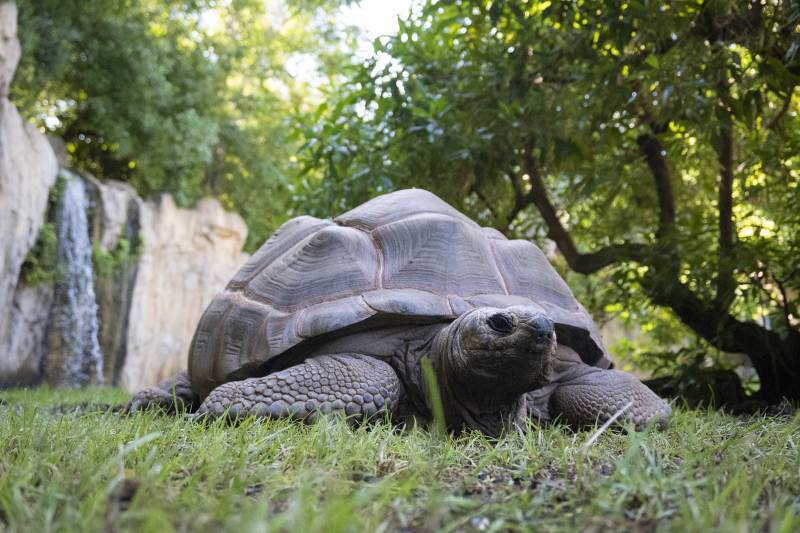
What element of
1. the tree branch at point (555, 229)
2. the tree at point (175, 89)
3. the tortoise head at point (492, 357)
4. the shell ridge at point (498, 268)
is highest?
the tree at point (175, 89)

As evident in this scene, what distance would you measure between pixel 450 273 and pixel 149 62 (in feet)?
31.5

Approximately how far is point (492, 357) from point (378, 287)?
1.89 ft

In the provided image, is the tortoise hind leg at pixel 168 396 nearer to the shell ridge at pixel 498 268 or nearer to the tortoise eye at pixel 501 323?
the shell ridge at pixel 498 268

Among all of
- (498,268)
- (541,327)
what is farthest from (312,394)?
(498,268)

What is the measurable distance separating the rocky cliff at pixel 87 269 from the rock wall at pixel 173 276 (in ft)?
0.06


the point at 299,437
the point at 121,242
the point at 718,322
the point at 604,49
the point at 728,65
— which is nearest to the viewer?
the point at 299,437

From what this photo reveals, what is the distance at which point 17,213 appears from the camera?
8.49m

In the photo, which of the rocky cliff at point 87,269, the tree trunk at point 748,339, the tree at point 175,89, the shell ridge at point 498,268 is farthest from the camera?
the tree at point 175,89

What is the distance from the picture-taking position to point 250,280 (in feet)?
10.1

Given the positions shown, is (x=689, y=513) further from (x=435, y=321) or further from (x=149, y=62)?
(x=149, y=62)

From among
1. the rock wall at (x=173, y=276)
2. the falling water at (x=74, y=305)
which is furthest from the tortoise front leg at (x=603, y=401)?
the rock wall at (x=173, y=276)

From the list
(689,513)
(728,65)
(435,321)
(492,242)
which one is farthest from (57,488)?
(728,65)

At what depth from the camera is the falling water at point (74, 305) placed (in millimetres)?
9383

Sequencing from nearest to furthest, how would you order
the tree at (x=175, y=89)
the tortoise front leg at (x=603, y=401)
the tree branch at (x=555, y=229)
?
the tortoise front leg at (x=603, y=401) < the tree branch at (x=555, y=229) < the tree at (x=175, y=89)
